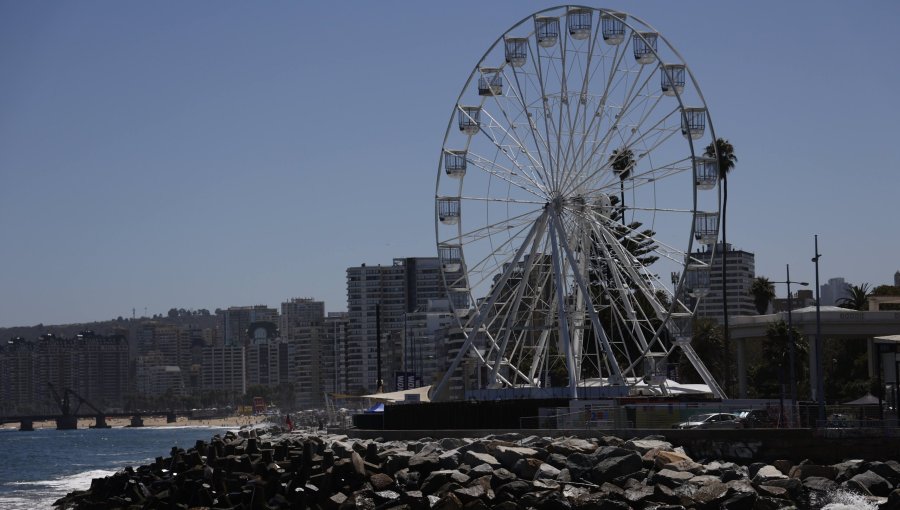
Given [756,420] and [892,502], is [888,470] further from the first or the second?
[756,420]

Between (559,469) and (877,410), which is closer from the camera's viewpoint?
(559,469)

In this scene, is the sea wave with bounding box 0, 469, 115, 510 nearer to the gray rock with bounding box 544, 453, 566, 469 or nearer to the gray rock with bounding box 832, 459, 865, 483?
the gray rock with bounding box 544, 453, 566, 469

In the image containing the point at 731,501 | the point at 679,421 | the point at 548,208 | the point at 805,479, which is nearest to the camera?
the point at 731,501

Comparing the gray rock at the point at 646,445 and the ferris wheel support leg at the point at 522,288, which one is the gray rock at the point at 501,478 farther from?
the ferris wheel support leg at the point at 522,288

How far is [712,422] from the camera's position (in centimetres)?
3947

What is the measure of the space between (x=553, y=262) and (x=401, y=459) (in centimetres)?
1528

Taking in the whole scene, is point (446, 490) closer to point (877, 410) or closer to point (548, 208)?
point (877, 410)

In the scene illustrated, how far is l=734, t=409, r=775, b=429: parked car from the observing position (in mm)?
37669

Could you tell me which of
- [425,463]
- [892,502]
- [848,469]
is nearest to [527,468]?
[425,463]

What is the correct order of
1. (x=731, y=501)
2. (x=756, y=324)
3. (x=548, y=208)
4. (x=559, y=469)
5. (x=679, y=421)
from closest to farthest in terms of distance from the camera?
(x=731, y=501)
(x=559, y=469)
(x=679, y=421)
(x=548, y=208)
(x=756, y=324)

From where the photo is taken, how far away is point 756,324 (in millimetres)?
70188

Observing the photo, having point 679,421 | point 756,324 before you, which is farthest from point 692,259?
point 756,324

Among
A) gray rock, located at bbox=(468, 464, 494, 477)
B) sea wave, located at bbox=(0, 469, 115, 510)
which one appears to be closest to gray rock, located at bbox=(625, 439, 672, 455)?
gray rock, located at bbox=(468, 464, 494, 477)

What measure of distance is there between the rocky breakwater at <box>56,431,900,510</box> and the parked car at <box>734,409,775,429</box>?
9.58ft
